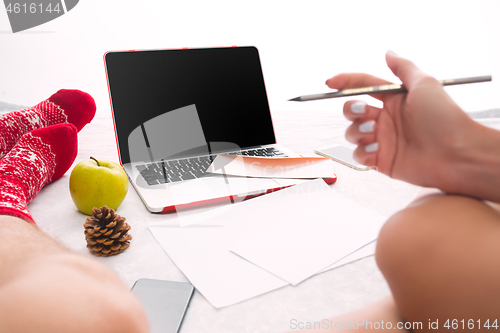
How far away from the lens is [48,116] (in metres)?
0.99

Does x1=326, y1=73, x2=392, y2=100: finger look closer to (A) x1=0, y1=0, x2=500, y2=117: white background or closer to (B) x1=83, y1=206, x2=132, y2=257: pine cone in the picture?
(B) x1=83, y1=206, x2=132, y2=257: pine cone

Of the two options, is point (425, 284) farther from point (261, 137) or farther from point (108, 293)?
point (261, 137)

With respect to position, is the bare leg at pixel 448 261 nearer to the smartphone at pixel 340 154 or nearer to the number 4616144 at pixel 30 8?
the smartphone at pixel 340 154

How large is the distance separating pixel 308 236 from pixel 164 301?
0.74ft

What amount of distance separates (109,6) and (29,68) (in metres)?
0.47

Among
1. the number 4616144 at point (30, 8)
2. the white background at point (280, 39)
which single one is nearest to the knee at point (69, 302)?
the white background at point (280, 39)

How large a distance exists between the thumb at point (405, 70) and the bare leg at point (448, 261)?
0.49ft

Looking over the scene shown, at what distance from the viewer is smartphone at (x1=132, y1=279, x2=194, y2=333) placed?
34 centimetres

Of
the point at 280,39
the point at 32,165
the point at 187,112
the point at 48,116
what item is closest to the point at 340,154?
the point at 187,112

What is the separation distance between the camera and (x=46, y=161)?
2.37ft

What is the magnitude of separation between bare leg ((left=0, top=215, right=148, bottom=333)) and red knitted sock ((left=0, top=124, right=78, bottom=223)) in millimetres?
320

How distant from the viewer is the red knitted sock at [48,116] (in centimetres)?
90

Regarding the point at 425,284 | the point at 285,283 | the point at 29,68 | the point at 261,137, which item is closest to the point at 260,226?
the point at 285,283

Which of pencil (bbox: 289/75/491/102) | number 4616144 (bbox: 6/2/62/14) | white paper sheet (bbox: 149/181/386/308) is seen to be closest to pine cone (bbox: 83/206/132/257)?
white paper sheet (bbox: 149/181/386/308)
